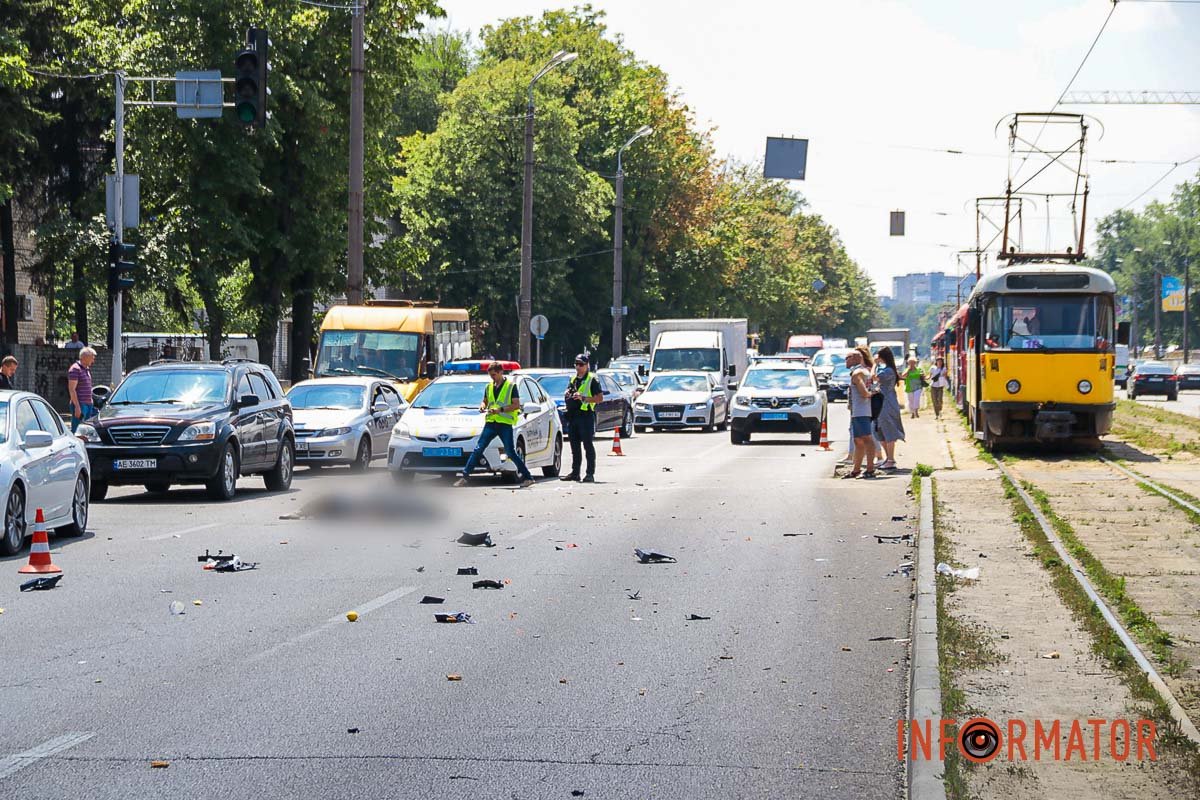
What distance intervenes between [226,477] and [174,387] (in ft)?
5.64

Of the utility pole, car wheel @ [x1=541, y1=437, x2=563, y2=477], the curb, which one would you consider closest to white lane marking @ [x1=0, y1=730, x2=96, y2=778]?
the curb

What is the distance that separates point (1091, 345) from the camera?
2645 cm

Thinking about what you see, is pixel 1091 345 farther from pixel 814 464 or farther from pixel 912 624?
pixel 912 624

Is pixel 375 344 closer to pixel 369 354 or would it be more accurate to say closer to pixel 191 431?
pixel 369 354

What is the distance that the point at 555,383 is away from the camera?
34.3 meters

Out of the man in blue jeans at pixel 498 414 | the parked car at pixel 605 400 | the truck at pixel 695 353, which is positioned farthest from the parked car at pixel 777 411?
the man in blue jeans at pixel 498 414

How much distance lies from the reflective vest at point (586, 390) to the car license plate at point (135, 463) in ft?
20.5

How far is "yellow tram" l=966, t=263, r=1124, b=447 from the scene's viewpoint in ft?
86.4

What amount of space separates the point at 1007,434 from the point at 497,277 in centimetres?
3643

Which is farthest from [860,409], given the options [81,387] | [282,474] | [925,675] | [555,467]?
[925,675]

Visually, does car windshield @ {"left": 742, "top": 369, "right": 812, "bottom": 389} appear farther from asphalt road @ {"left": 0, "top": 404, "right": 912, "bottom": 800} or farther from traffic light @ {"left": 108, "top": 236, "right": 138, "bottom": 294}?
asphalt road @ {"left": 0, "top": 404, "right": 912, "bottom": 800}

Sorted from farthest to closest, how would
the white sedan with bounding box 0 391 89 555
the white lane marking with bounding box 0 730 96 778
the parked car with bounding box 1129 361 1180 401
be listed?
the parked car with bounding box 1129 361 1180 401 → the white sedan with bounding box 0 391 89 555 → the white lane marking with bounding box 0 730 96 778

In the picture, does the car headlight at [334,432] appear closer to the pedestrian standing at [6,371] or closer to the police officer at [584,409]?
the police officer at [584,409]

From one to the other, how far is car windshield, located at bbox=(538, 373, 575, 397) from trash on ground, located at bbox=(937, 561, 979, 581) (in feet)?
71.2
